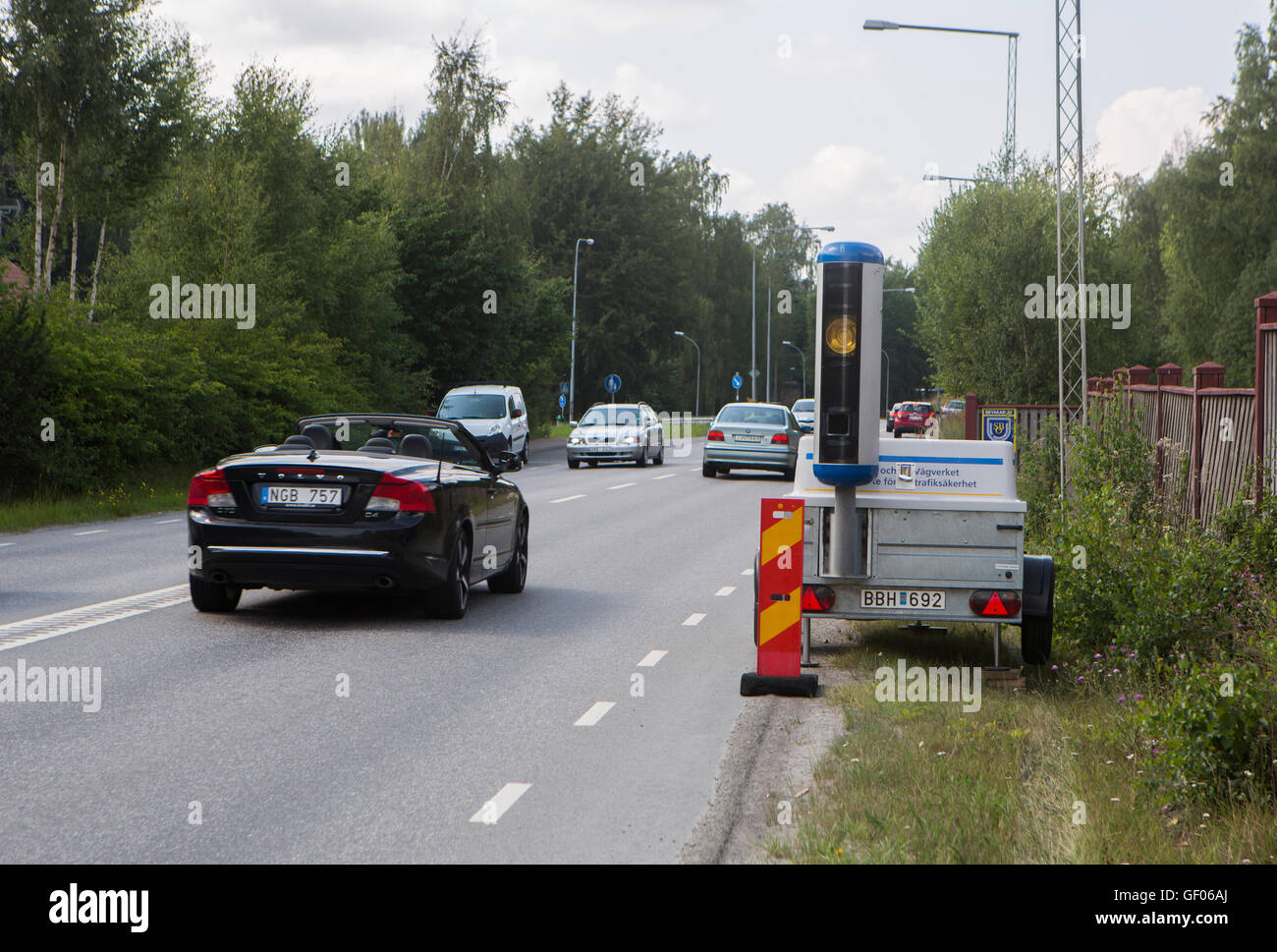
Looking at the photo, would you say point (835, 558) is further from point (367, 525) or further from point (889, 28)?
point (889, 28)

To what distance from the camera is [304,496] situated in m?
10.4

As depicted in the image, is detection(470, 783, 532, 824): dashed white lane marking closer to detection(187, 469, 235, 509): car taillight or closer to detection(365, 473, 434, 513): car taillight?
detection(365, 473, 434, 513): car taillight

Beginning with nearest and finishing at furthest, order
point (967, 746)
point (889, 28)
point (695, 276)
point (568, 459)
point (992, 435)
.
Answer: point (967, 746)
point (889, 28)
point (992, 435)
point (568, 459)
point (695, 276)

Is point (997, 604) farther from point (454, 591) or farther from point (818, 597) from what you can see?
point (454, 591)

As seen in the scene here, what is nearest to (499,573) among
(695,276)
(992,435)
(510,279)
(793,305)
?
(992,435)

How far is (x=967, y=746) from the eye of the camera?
666 cm

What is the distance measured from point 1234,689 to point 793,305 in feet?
468

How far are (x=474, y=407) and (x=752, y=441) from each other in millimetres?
9407

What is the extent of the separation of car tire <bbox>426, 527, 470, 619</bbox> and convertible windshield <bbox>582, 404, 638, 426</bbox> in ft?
88.3

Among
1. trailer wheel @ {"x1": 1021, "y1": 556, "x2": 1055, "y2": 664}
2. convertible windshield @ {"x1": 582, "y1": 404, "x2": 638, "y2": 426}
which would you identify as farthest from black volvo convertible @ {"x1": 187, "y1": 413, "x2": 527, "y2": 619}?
convertible windshield @ {"x1": 582, "y1": 404, "x2": 638, "y2": 426}

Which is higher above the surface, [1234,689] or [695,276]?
[695,276]

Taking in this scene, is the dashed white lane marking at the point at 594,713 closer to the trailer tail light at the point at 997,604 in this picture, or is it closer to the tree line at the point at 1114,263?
the trailer tail light at the point at 997,604

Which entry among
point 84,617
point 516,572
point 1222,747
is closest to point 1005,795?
point 1222,747
